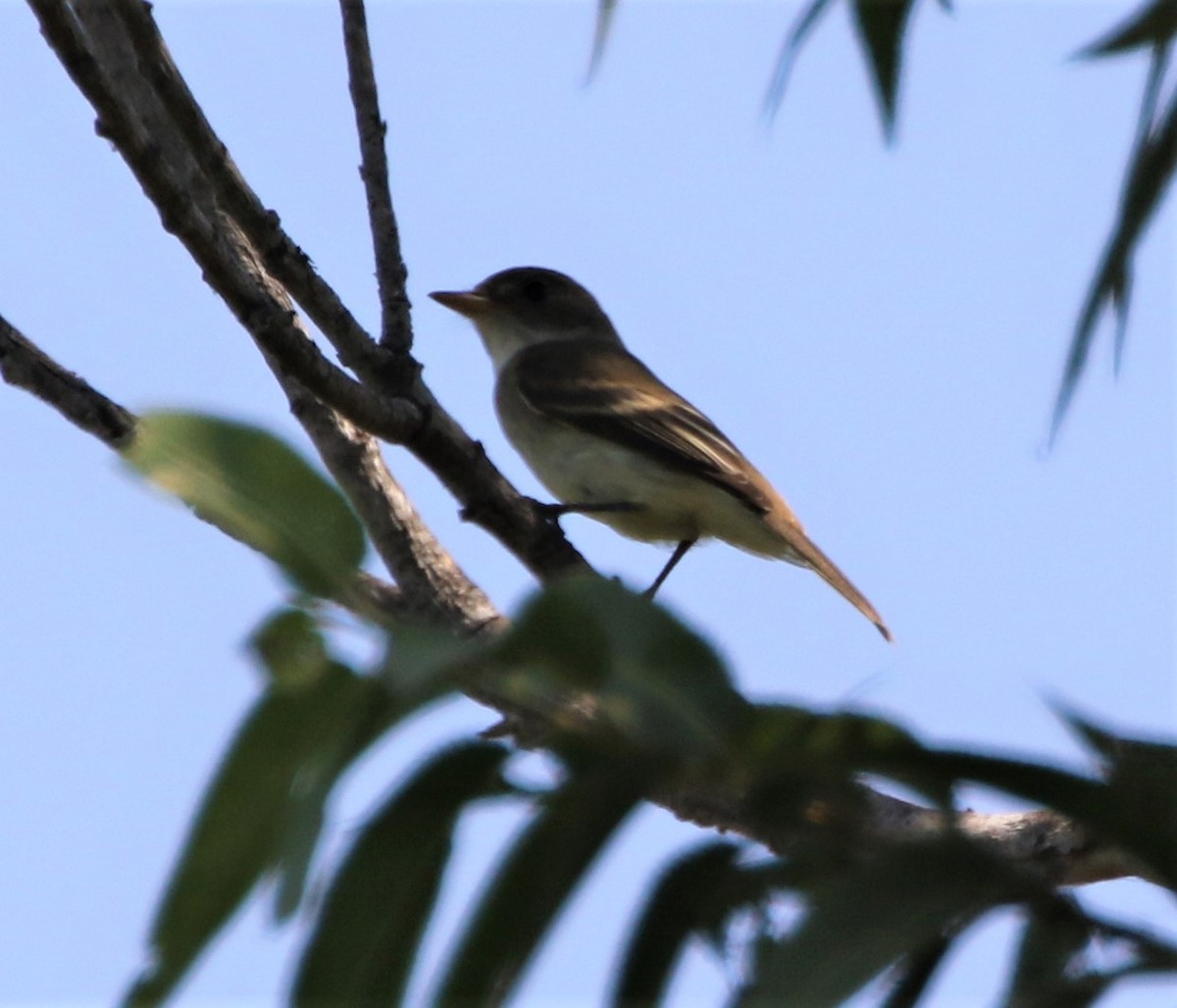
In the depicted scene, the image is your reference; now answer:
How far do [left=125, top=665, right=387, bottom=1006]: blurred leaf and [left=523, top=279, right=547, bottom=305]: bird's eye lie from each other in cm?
752

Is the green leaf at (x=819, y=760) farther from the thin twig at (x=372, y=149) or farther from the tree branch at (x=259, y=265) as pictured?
the thin twig at (x=372, y=149)

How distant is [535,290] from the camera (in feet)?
28.3

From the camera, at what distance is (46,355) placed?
4004mm

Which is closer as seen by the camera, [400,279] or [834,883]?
[834,883]

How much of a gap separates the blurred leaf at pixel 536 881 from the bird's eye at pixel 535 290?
7478 millimetres

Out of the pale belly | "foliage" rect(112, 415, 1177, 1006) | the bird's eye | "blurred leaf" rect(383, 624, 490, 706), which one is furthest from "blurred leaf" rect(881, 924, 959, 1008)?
the bird's eye

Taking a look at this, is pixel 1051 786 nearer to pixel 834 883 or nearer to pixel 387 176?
pixel 834 883

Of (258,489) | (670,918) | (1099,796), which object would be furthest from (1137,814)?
(258,489)

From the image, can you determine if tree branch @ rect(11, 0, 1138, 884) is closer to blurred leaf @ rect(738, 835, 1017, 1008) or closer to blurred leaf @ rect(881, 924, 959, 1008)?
blurred leaf @ rect(881, 924, 959, 1008)

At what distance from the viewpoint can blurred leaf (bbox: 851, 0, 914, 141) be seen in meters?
1.68

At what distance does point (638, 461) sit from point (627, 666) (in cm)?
579

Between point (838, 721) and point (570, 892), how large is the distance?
0.22 meters

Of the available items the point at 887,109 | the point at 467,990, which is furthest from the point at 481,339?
the point at 467,990

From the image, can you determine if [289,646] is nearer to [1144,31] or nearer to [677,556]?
[1144,31]
